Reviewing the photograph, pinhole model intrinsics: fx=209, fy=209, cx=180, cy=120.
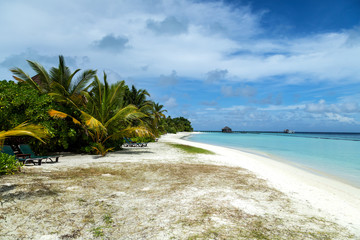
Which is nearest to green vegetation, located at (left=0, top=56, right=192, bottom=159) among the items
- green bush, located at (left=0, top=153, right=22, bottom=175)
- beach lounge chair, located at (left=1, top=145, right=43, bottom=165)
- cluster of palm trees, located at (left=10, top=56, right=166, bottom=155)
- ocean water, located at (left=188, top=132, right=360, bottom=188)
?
cluster of palm trees, located at (left=10, top=56, right=166, bottom=155)

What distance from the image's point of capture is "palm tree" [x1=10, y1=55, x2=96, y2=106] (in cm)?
1042

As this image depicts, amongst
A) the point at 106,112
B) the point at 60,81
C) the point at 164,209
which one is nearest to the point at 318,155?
the point at 106,112

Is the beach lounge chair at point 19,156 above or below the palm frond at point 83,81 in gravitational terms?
below

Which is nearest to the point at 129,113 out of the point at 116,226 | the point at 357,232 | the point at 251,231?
the point at 116,226

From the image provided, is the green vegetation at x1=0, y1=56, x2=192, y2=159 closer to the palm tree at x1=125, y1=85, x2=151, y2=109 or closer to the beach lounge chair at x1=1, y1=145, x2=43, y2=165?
the beach lounge chair at x1=1, y1=145, x2=43, y2=165

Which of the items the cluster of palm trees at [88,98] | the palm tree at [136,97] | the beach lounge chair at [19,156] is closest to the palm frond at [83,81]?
the cluster of palm trees at [88,98]

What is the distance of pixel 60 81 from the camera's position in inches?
436

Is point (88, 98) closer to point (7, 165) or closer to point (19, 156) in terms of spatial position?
point (19, 156)

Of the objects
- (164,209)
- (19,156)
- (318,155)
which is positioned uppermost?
(19,156)

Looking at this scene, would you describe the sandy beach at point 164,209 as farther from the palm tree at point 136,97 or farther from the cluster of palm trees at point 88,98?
the palm tree at point 136,97

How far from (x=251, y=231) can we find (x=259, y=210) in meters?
0.98

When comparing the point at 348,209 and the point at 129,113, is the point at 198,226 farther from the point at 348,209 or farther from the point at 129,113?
the point at 129,113

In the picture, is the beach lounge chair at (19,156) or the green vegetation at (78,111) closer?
the beach lounge chair at (19,156)

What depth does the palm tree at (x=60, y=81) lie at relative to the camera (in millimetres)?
10421
